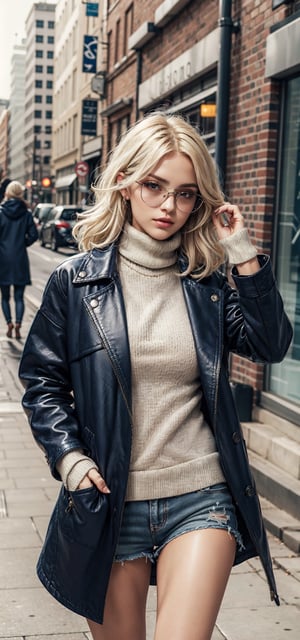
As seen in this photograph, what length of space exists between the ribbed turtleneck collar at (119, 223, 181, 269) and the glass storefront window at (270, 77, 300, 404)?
3.78m

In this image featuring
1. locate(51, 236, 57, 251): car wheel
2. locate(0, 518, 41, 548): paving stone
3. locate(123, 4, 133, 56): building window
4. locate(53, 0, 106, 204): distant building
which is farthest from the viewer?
locate(53, 0, 106, 204): distant building

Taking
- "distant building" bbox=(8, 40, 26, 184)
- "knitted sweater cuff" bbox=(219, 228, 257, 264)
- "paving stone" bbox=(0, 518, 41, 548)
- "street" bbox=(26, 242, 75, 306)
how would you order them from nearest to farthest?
"knitted sweater cuff" bbox=(219, 228, 257, 264) < "paving stone" bbox=(0, 518, 41, 548) < "street" bbox=(26, 242, 75, 306) < "distant building" bbox=(8, 40, 26, 184)

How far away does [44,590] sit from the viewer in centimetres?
421

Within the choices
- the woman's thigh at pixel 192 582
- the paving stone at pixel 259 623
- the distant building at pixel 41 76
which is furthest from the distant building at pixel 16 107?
the woman's thigh at pixel 192 582

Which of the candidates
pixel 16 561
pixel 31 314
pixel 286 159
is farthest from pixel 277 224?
pixel 31 314

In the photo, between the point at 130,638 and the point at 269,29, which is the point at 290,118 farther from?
the point at 130,638

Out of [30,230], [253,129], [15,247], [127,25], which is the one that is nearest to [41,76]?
[127,25]

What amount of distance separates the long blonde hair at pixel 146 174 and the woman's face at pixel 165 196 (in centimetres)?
2

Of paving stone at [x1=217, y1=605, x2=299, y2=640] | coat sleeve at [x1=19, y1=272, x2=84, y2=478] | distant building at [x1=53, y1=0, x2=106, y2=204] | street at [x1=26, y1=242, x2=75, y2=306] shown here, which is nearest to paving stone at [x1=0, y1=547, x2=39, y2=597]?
paving stone at [x1=217, y1=605, x2=299, y2=640]

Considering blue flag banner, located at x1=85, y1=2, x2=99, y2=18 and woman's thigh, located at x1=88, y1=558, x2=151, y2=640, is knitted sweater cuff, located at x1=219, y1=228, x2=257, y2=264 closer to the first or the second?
woman's thigh, located at x1=88, y1=558, x2=151, y2=640

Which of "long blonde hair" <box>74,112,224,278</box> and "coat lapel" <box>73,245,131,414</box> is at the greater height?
"long blonde hair" <box>74,112,224,278</box>

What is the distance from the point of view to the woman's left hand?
8.55 ft

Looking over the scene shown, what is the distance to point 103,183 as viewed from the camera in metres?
2.60

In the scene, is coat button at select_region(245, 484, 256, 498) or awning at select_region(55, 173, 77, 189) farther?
awning at select_region(55, 173, 77, 189)
